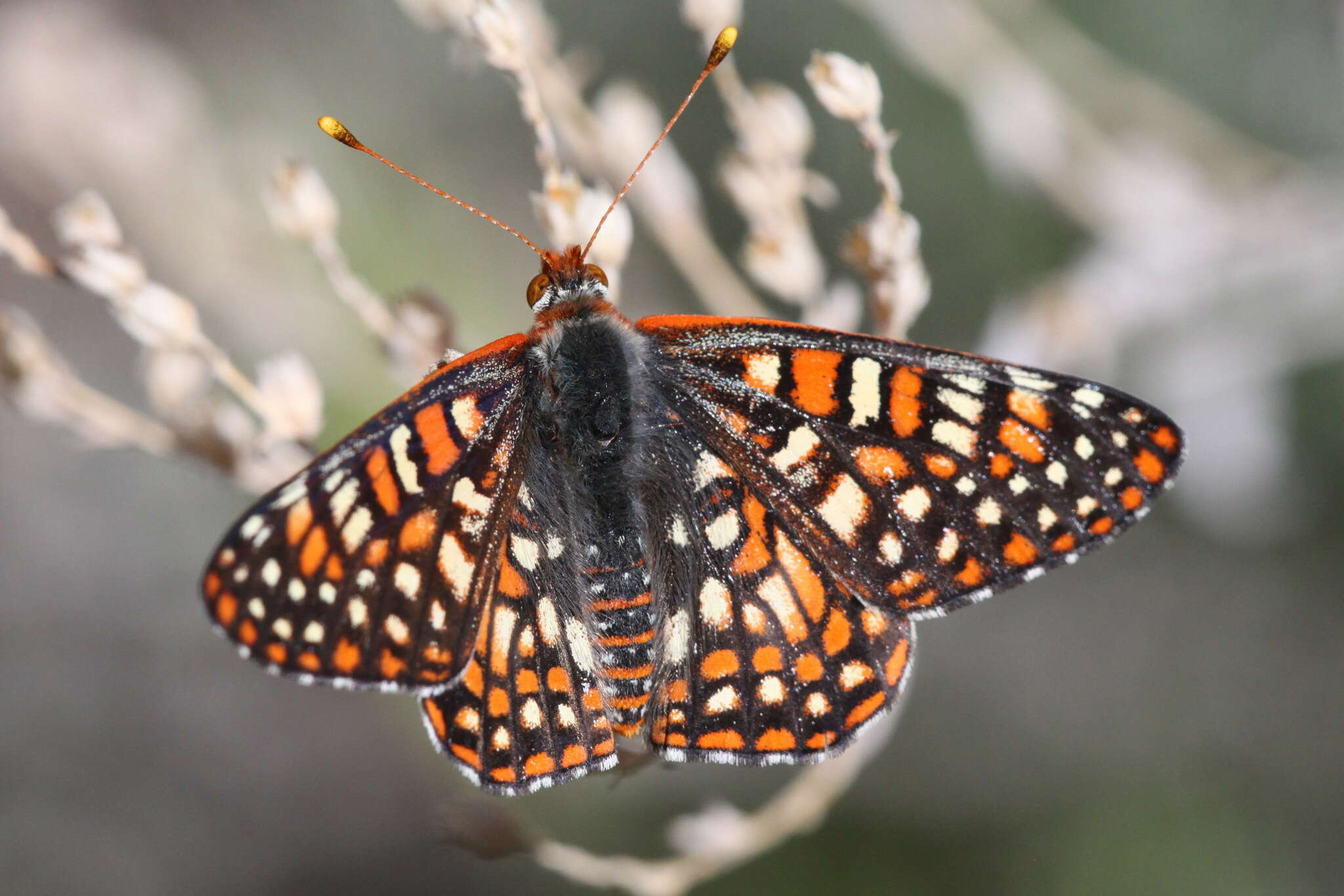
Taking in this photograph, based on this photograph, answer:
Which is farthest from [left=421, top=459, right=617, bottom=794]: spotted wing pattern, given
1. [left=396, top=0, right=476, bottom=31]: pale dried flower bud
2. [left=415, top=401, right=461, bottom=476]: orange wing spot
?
[left=396, top=0, right=476, bottom=31]: pale dried flower bud

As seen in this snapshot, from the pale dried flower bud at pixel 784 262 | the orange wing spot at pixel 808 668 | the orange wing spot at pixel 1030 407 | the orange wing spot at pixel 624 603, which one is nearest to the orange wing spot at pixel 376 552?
the orange wing spot at pixel 624 603

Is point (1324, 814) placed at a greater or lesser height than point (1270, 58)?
lesser

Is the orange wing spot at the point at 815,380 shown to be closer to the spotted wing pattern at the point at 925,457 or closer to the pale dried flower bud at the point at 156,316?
the spotted wing pattern at the point at 925,457

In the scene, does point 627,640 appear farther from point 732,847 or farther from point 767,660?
point 732,847

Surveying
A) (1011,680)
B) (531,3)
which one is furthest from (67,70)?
(1011,680)

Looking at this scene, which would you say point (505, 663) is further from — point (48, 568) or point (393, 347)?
point (48, 568)

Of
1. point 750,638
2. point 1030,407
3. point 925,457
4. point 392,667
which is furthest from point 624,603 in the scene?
point 1030,407
